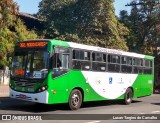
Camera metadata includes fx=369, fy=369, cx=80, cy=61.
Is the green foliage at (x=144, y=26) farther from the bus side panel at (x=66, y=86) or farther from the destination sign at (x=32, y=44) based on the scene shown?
the destination sign at (x=32, y=44)

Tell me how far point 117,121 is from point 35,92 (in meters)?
3.42

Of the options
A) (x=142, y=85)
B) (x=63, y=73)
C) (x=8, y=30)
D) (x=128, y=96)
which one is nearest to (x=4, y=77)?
(x=8, y=30)

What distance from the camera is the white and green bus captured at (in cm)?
1413

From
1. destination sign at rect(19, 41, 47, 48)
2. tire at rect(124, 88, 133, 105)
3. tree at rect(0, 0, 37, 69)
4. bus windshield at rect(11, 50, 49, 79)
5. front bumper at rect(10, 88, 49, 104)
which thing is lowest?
tire at rect(124, 88, 133, 105)

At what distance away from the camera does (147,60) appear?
21.9 metres

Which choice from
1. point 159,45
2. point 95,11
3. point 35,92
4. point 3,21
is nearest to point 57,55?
point 35,92

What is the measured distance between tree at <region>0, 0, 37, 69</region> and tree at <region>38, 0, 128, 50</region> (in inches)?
191

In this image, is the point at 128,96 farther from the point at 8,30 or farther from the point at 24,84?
the point at 8,30

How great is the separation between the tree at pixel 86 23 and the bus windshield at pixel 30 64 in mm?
16286

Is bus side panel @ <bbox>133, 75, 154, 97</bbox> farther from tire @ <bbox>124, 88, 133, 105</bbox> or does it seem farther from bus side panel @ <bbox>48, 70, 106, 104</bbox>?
bus side panel @ <bbox>48, 70, 106, 104</bbox>

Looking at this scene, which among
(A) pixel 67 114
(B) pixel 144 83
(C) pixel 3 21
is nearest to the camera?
(A) pixel 67 114

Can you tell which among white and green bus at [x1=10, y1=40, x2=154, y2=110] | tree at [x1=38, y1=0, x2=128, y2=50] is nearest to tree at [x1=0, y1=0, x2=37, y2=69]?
tree at [x1=38, y1=0, x2=128, y2=50]

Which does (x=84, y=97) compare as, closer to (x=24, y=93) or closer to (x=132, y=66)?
(x=24, y=93)

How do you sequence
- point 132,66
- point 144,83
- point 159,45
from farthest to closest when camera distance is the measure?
point 159,45 < point 144,83 < point 132,66
